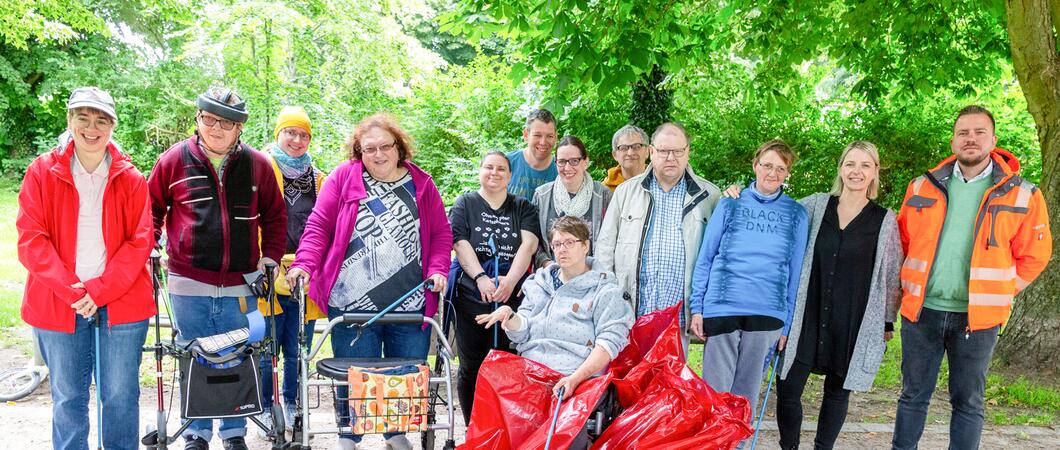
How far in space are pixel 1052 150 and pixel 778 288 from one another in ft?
12.5

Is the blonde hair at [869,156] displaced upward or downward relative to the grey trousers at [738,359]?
upward

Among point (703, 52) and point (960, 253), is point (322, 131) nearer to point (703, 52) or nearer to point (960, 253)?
point (703, 52)

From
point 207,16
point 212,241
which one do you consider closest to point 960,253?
point 212,241

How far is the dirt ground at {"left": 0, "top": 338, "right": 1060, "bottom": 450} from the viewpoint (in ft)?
15.4

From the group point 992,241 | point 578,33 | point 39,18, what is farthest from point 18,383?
point 39,18

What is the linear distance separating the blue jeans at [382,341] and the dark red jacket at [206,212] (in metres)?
0.59

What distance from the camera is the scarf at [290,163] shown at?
4.78 meters

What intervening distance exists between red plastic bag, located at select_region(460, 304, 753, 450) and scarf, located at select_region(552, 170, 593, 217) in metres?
1.04

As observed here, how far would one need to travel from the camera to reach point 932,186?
4297 mm

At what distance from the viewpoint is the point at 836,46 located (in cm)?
812

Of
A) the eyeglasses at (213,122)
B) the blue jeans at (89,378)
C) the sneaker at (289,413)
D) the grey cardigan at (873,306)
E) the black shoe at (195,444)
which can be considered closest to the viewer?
the blue jeans at (89,378)

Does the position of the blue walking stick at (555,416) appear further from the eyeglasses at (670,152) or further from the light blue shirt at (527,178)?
the light blue shirt at (527,178)

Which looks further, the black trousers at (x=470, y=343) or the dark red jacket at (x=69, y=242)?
the black trousers at (x=470, y=343)

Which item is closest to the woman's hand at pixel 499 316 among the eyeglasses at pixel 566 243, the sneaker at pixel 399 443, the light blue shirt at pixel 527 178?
the eyeglasses at pixel 566 243
